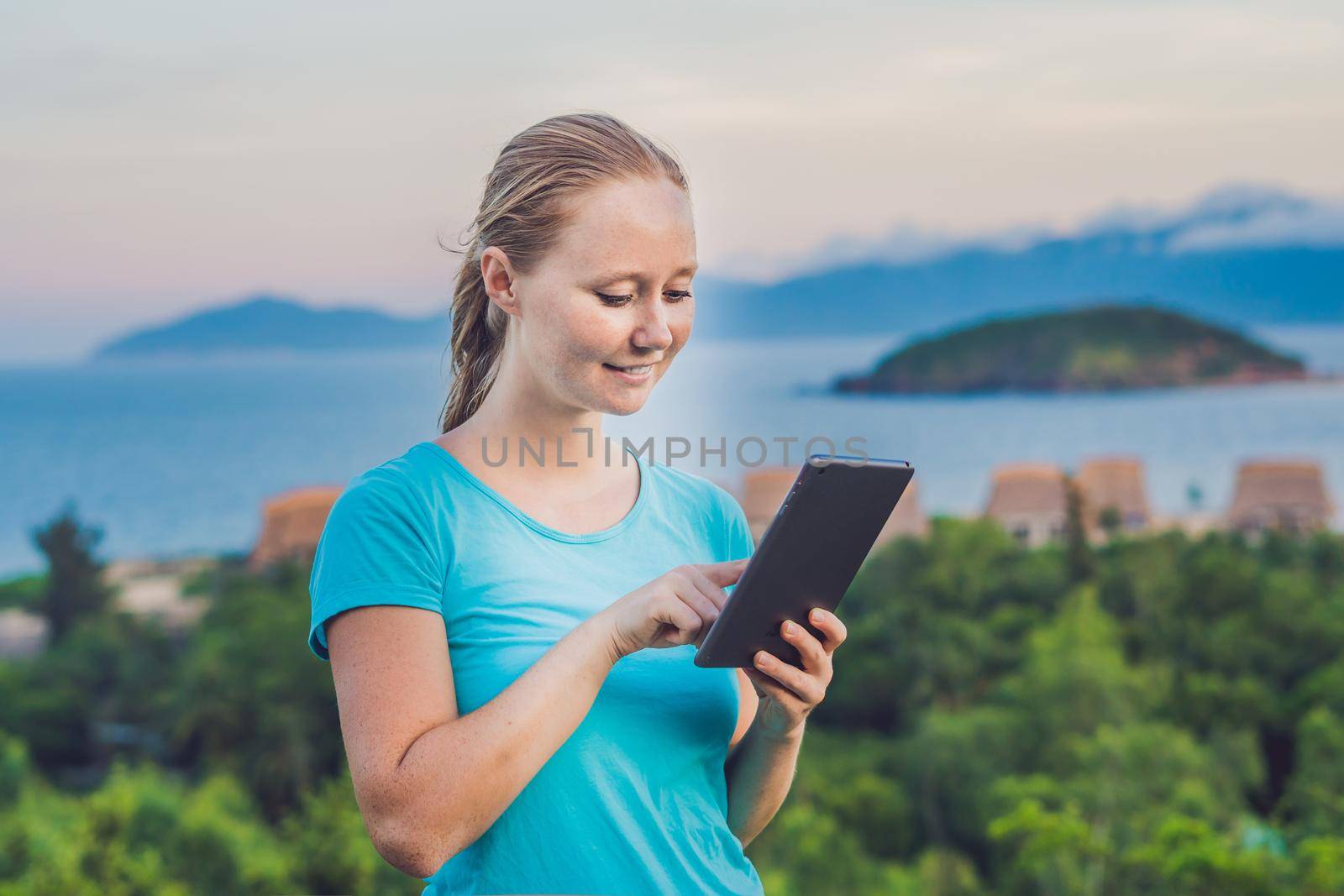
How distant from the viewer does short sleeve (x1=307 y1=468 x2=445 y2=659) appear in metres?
1.26

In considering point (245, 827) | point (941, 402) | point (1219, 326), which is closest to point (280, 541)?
point (245, 827)

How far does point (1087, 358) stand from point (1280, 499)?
464 inches

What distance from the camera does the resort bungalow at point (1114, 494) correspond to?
1283 inches

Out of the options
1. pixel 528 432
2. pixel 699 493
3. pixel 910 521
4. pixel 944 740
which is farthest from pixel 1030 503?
pixel 528 432

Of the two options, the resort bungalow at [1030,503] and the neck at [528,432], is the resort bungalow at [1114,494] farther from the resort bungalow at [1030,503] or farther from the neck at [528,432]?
the neck at [528,432]

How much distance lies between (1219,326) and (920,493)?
15.6 metres

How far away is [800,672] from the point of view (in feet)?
4.46

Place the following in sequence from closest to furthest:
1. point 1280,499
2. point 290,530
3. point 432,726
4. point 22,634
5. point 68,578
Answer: point 432,726 < point 22,634 < point 290,530 < point 68,578 < point 1280,499

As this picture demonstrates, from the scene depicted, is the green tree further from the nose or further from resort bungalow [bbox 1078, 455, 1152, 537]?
the nose

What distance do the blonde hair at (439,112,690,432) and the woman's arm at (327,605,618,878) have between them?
372mm

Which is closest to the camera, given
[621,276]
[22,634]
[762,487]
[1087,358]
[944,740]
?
[621,276]

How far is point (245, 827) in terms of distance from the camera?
68.0 ft

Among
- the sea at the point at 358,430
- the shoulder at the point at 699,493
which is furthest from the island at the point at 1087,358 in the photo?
the shoulder at the point at 699,493

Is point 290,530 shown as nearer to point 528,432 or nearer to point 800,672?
point 528,432
